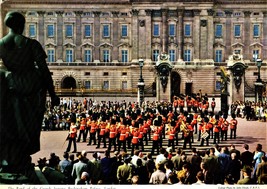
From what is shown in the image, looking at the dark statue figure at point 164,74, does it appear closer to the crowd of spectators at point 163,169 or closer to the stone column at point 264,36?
the stone column at point 264,36

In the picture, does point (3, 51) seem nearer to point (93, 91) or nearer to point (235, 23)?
point (93, 91)

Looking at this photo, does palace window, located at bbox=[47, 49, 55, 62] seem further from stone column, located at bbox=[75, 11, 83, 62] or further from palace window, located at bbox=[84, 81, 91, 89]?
palace window, located at bbox=[84, 81, 91, 89]

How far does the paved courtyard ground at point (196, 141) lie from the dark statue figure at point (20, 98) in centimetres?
1293

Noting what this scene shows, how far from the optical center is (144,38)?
6594 centimetres

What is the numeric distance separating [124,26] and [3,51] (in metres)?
59.0

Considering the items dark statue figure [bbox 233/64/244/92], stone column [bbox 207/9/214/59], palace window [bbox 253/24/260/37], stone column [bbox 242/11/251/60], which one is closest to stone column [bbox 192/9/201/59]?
stone column [bbox 207/9/214/59]

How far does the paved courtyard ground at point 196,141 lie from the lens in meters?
23.8

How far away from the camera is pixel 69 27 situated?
66.8 metres

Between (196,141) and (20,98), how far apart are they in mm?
19212

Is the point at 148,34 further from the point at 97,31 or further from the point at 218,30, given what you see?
the point at 218,30

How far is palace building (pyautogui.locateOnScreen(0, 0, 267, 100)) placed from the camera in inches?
2594

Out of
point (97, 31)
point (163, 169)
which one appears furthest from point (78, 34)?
point (163, 169)

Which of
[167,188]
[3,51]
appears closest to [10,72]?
[3,51]

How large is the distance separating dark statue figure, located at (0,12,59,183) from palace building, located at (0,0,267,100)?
57.5 meters
